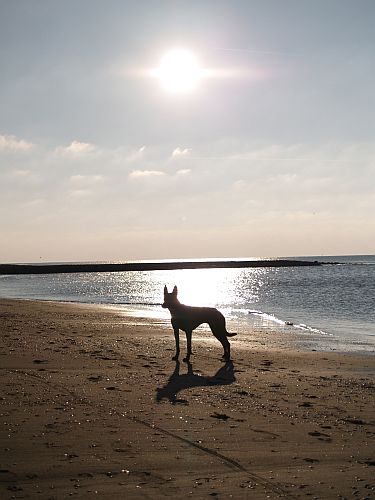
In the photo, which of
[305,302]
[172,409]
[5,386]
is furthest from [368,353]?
[305,302]

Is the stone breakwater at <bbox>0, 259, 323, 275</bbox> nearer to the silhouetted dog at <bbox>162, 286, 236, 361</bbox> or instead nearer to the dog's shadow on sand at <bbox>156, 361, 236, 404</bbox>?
the silhouetted dog at <bbox>162, 286, 236, 361</bbox>

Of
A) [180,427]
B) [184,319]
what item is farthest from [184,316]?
[180,427]

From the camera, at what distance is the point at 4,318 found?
21.2m

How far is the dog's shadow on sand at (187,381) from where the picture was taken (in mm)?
8773

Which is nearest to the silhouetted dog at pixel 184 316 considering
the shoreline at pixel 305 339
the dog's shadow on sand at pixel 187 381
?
the dog's shadow on sand at pixel 187 381

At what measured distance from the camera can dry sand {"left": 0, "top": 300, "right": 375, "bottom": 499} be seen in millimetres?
5207

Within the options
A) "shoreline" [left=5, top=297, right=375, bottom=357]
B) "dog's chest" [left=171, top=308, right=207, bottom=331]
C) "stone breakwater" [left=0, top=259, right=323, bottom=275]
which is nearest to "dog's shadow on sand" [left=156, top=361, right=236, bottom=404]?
"dog's chest" [left=171, top=308, right=207, bottom=331]

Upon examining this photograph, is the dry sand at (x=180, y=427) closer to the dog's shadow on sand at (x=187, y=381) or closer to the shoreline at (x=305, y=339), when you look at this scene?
the dog's shadow on sand at (x=187, y=381)

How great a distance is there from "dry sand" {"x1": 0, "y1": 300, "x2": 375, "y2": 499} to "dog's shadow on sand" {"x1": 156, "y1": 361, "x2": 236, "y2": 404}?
22 mm

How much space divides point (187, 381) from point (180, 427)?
319 centimetres

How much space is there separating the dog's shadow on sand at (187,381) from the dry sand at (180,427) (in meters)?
0.02

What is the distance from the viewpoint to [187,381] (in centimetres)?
1020

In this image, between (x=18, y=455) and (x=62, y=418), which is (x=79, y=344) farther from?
(x=18, y=455)

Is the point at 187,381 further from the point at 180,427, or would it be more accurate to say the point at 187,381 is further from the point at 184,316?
the point at 180,427
